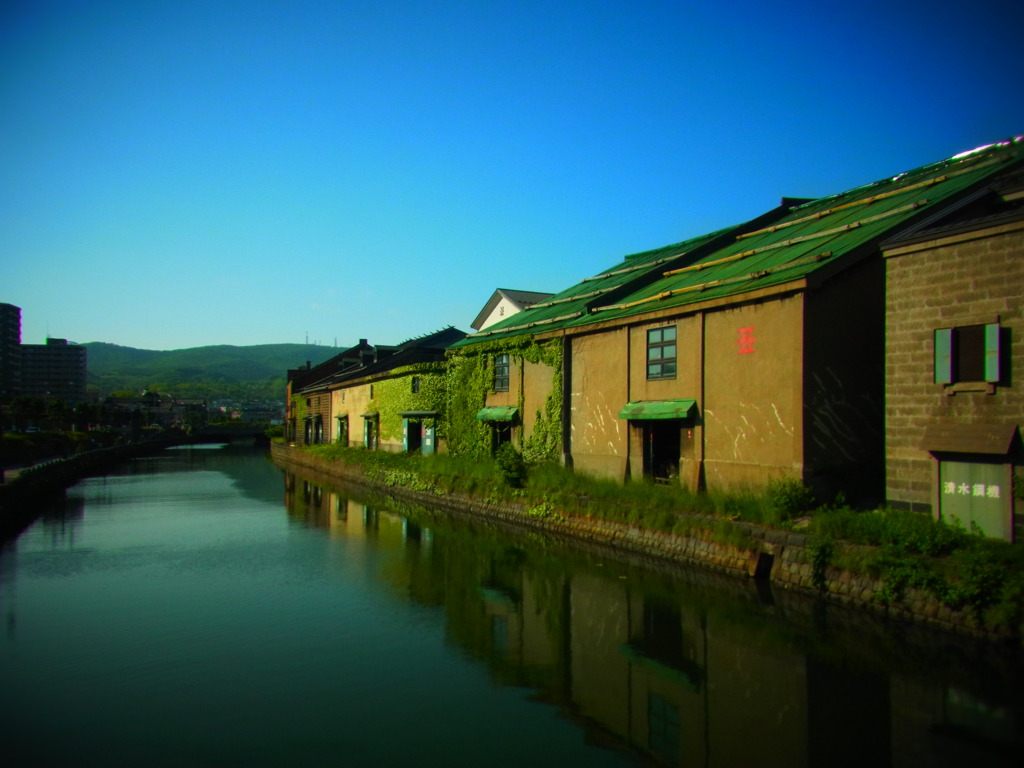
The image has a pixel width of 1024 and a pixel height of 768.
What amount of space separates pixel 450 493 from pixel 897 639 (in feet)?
56.8

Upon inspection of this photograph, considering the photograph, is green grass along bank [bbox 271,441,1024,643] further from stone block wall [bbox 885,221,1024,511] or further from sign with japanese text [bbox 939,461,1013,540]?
stone block wall [bbox 885,221,1024,511]

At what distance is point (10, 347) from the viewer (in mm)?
134375

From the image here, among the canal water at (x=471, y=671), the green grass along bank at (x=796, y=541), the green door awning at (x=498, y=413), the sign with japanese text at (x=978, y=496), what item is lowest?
the canal water at (x=471, y=671)

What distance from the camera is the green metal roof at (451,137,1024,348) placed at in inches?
590

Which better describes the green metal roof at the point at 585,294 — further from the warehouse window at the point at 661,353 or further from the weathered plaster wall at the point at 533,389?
the warehouse window at the point at 661,353

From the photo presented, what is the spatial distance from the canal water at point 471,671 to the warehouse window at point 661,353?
5010mm

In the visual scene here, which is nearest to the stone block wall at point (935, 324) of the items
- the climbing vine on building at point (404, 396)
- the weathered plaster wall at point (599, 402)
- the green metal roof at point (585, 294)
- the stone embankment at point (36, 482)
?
the weathered plaster wall at point (599, 402)

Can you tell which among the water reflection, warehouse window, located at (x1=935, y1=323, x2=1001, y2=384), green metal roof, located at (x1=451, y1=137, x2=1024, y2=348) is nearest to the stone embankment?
the water reflection

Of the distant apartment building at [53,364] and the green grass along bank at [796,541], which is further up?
the distant apartment building at [53,364]

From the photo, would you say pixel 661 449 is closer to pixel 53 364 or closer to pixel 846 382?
pixel 846 382

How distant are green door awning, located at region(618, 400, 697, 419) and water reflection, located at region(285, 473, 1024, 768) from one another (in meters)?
3.93

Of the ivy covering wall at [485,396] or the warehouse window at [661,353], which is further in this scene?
the ivy covering wall at [485,396]

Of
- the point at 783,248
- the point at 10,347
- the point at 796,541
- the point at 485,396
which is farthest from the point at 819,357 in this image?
the point at 10,347

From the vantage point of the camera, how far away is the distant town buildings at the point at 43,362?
136500 mm
